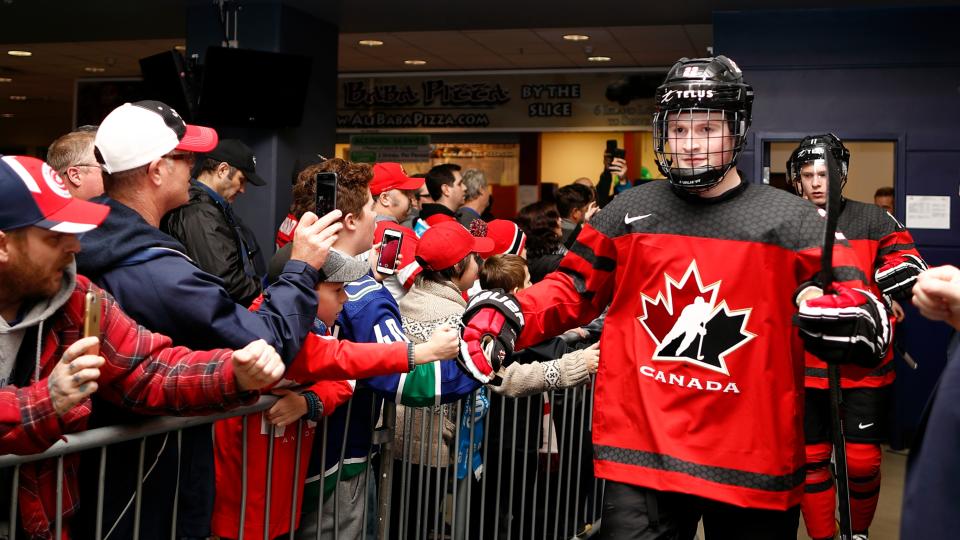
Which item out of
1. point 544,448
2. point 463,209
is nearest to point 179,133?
point 544,448

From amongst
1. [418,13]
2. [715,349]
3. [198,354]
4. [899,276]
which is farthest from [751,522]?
[418,13]

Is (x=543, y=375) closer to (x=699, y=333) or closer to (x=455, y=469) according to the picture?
(x=455, y=469)

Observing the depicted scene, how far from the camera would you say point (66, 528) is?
7.43ft

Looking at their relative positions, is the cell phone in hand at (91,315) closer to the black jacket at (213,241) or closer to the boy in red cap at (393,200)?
the boy in red cap at (393,200)

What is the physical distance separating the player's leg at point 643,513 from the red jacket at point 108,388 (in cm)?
110

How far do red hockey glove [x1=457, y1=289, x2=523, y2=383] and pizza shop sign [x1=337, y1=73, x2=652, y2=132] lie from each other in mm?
10754

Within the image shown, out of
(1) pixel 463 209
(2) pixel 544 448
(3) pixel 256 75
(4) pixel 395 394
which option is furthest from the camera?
(3) pixel 256 75

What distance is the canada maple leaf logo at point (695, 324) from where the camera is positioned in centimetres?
277

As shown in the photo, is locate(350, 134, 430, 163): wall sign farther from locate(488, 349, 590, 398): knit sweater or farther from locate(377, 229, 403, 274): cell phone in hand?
locate(488, 349, 590, 398): knit sweater

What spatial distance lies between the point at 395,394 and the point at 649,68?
10.8 m

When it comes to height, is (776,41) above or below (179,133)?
above

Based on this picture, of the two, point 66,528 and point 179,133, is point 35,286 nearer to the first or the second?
point 66,528

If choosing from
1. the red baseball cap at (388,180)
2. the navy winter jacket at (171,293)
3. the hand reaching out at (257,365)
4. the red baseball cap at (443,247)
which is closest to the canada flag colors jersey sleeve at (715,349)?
the navy winter jacket at (171,293)

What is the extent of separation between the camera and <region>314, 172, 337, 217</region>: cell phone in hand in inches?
112
